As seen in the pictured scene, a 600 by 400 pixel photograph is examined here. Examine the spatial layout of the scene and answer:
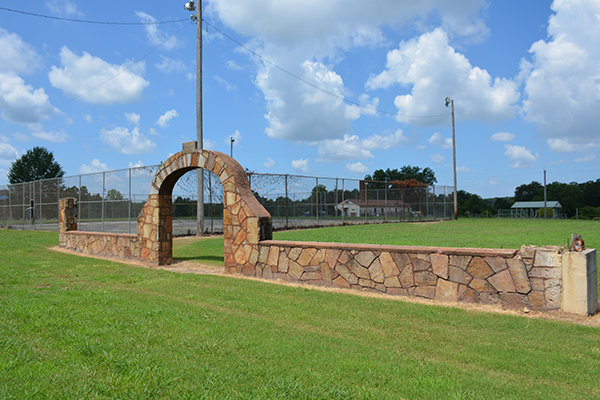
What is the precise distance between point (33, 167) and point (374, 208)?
175 feet

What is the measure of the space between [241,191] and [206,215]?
38.4ft

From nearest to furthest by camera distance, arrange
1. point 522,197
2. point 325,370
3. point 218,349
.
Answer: point 325,370
point 218,349
point 522,197


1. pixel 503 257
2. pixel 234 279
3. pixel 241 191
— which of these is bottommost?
pixel 234 279

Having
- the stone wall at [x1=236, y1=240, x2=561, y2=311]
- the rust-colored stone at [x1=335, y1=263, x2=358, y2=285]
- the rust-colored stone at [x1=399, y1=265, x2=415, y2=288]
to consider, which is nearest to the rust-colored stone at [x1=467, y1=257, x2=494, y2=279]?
the stone wall at [x1=236, y1=240, x2=561, y2=311]

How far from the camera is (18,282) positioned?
6938mm

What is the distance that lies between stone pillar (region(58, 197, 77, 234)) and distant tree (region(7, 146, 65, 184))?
171 ft

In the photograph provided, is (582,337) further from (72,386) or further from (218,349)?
(72,386)

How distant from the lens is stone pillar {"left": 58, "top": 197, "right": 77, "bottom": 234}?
14188 millimetres

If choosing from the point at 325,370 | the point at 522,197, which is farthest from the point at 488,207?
the point at 325,370

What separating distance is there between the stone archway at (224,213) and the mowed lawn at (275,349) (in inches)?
92.4

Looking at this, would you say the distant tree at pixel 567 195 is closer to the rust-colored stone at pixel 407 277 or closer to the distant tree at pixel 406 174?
the distant tree at pixel 406 174

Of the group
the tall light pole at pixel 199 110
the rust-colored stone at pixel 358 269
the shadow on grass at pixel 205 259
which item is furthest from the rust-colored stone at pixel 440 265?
the tall light pole at pixel 199 110

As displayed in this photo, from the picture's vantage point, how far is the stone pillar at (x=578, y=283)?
502 centimetres

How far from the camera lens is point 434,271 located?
6086 millimetres
